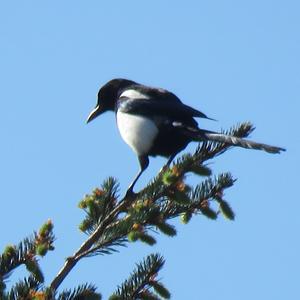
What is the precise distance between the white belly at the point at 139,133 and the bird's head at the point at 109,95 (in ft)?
3.33

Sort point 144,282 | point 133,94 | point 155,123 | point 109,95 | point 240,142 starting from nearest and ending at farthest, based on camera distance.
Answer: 1. point 144,282
2. point 240,142
3. point 155,123
4. point 133,94
5. point 109,95

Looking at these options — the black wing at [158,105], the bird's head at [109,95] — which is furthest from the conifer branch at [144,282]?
the bird's head at [109,95]

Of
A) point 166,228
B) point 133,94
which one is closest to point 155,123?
point 133,94

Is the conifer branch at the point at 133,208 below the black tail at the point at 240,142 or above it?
below

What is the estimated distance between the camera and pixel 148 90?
588 cm

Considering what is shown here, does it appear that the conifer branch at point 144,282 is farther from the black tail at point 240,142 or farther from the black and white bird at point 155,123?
the black and white bird at point 155,123

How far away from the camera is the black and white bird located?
4.99 m

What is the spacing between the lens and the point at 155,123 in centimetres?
527

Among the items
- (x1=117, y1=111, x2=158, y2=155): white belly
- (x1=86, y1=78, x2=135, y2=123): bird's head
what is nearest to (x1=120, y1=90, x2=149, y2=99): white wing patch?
(x1=117, y1=111, x2=158, y2=155): white belly

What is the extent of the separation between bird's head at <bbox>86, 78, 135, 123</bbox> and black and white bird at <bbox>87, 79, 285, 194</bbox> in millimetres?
474

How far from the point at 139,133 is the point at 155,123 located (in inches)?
5.9

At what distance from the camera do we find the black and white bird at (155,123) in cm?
499

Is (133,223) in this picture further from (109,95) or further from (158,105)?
(109,95)

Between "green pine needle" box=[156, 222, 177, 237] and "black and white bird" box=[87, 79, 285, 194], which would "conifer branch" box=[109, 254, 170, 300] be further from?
"black and white bird" box=[87, 79, 285, 194]
